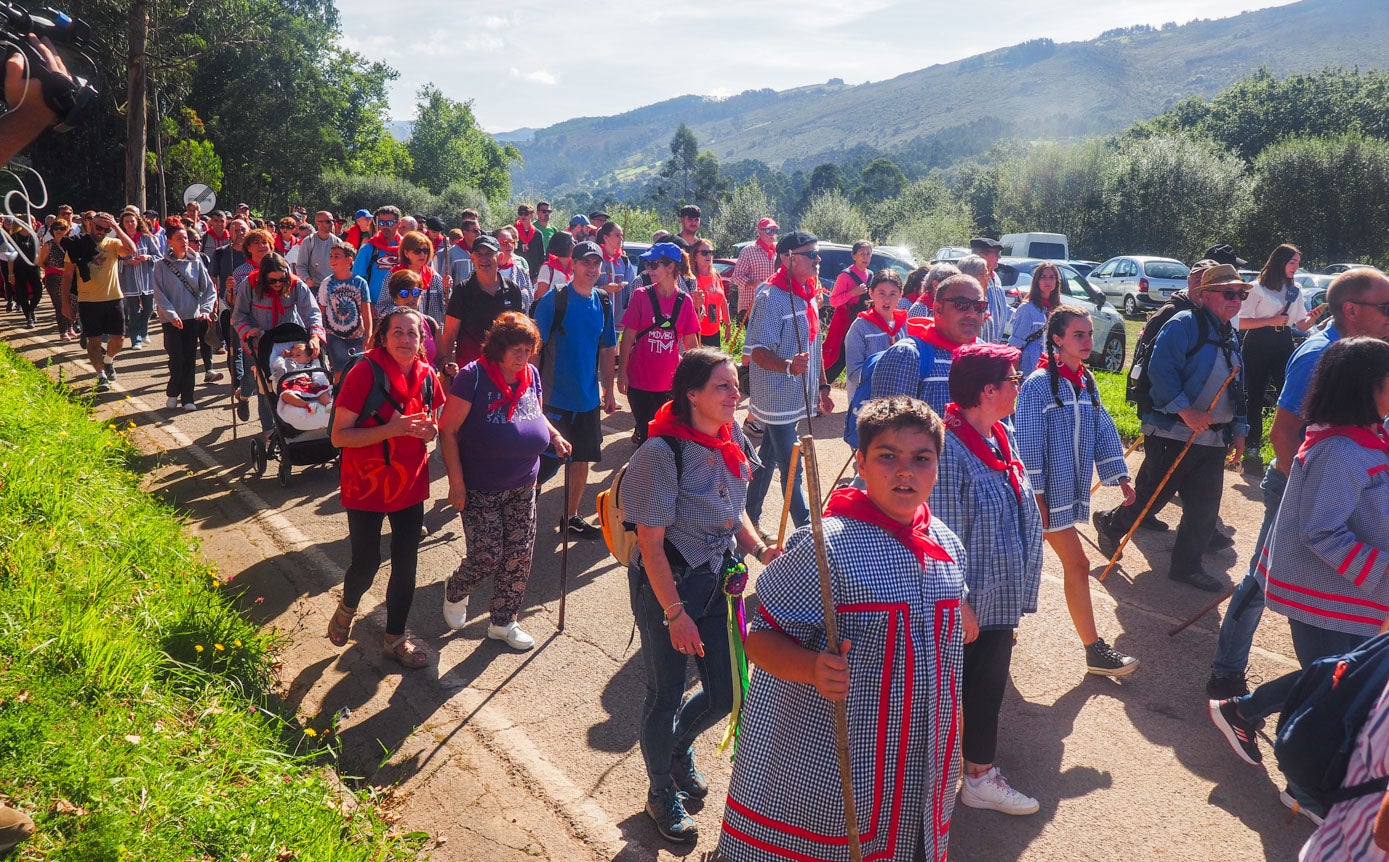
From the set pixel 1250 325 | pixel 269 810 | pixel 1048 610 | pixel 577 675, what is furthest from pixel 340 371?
pixel 1250 325

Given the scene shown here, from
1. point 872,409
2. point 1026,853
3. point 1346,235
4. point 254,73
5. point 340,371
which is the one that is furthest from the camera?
point 254,73

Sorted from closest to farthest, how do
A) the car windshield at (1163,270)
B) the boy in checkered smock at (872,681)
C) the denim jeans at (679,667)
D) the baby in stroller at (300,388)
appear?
1. the boy in checkered smock at (872,681)
2. the denim jeans at (679,667)
3. the baby in stroller at (300,388)
4. the car windshield at (1163,270)

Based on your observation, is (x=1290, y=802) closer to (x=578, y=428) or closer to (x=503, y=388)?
(x=503, y=388)

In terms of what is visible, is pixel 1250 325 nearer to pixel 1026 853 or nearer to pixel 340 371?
pixel 1026 853

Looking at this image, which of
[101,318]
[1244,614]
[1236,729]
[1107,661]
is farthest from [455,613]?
[101,318]

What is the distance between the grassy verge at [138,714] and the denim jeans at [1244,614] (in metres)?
4.03

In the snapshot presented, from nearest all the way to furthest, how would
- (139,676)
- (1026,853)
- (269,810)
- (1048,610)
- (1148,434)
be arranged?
(269,810)
(1026,853)
(139,676)
(1048,610)
(1148,434)

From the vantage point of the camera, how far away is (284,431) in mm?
7723

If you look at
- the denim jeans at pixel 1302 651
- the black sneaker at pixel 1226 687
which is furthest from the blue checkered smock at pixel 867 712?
the black sneaker at pixel 1226 687

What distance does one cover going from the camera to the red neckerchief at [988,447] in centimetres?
356

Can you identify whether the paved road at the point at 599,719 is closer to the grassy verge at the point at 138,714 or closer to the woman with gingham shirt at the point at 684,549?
the grassy verge at the point at 138,714

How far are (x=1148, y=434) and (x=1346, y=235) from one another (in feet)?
130

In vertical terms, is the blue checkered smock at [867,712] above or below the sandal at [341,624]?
above

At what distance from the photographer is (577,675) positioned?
16.1 feet
